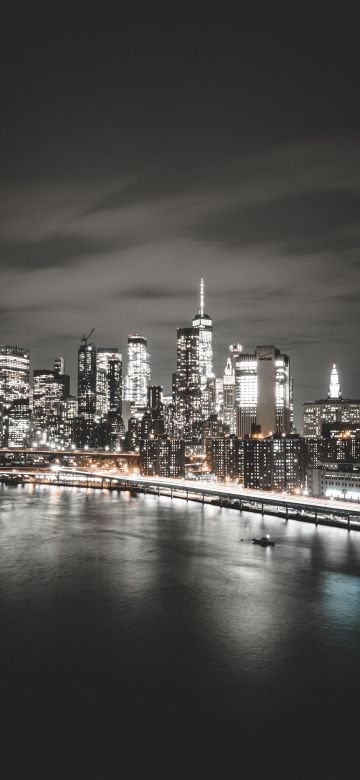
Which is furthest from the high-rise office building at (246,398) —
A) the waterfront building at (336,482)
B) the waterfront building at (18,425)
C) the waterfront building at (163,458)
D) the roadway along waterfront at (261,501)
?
the waterfront building at (336,482)

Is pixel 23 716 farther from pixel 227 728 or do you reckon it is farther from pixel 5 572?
pixel 5 572

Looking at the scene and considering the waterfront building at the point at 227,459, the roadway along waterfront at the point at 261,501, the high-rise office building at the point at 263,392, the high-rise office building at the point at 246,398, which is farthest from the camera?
the high-rise office building at the point at 246,398

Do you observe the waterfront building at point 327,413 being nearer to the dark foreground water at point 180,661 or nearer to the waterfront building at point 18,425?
the waterfront building at point 18,425

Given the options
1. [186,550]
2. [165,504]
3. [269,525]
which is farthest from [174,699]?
[165,504]

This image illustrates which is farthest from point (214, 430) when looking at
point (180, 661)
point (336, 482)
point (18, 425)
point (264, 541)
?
point (180, 661)

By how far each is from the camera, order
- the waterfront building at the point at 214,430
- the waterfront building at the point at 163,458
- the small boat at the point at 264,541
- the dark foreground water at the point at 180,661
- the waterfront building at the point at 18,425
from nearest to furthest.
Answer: the dark foreground water at the point at 180,661
the small boat at the point at 264,541
the waterfront building at the point at 163,458
the waterfront building at the point at 214,430
the waterfront building at the point at 18,425

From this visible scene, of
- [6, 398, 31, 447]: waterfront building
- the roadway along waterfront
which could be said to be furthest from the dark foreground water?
[6, 398, 31, 447]: waterfront building
